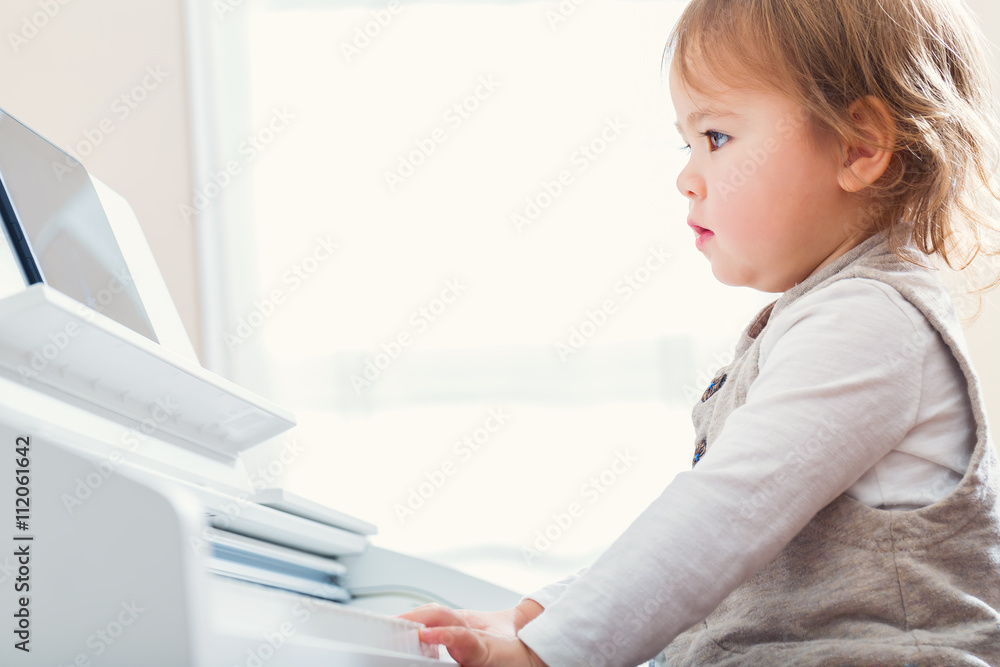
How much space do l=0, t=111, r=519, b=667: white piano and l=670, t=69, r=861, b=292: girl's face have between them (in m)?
0.45

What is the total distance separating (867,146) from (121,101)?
169 centimetres

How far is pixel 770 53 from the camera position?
72cm

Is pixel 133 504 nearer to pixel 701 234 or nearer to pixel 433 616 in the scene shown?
pixel 433 616

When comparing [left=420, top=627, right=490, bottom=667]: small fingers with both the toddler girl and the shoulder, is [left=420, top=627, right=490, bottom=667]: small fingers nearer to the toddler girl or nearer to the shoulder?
the toddler girl

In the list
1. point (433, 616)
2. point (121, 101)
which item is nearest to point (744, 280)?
point (433, 616)

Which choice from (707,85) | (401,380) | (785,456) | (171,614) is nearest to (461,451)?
(401,380)

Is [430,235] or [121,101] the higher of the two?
[121,101]

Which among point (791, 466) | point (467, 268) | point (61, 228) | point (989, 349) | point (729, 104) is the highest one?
point (729, 104)

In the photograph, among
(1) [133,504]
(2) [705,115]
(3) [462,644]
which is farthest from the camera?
(2) [705,115]

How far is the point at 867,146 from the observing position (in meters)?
0.71

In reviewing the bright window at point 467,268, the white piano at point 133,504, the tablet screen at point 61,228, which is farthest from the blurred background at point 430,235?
the tablet screen at point 61,228

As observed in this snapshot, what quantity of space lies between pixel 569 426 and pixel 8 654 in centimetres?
147

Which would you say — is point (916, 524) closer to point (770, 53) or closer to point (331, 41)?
point (770, 53)

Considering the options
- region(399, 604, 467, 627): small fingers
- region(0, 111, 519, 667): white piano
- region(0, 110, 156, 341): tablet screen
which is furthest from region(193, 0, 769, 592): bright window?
region(399, 604, 467, 627): small fingers
